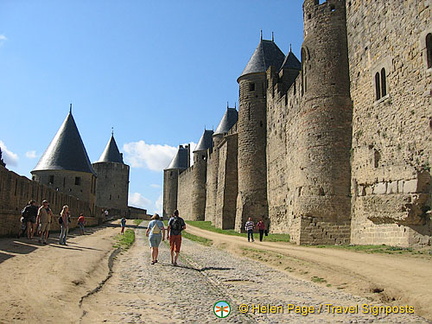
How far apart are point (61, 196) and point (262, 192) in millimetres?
12548

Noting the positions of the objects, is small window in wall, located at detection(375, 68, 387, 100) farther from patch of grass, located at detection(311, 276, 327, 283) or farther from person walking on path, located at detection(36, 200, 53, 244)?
person walking on path, located at detection(36, 200, 53, 244)

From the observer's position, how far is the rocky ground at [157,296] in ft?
18.2

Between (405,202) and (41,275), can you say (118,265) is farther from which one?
(405,202)

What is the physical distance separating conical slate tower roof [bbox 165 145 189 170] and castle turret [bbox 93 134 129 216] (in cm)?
699

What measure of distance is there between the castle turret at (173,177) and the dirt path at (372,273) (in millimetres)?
51718

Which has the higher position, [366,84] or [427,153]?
[366,84]

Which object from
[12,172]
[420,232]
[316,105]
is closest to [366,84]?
[316,105]

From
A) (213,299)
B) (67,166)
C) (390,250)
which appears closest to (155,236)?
(213,299)

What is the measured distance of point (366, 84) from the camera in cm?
1656

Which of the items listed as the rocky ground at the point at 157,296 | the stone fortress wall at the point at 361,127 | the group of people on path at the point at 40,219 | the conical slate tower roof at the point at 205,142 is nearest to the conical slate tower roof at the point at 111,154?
the conical slate tower roof at the point at 205,142

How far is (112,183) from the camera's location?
60.5 meters

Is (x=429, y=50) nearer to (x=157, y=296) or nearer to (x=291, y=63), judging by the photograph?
(x=157, y=296)

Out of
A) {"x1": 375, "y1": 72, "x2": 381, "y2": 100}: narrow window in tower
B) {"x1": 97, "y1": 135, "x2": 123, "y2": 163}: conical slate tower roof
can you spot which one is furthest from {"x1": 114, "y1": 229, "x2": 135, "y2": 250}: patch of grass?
{"x1": 97, "y1": 135, "x2": 123, "y2": 163}: conical slate tower roof

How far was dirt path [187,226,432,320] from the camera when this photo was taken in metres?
6.98
